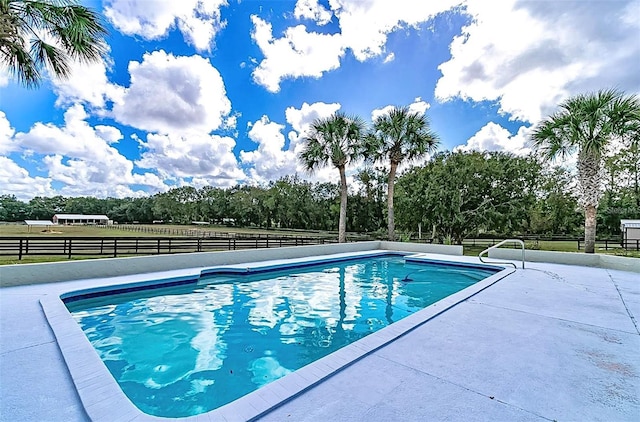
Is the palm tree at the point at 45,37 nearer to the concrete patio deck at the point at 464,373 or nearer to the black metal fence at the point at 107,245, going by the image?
the concrete patio deck at the point at 464,373

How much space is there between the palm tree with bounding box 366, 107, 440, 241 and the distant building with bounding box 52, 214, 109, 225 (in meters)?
42.4

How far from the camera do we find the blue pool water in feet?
10.5

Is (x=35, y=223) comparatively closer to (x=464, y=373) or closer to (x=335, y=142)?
(x=335, y=142)

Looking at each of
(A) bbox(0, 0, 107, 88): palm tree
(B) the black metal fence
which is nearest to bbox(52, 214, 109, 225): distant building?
(B) the black metal fence

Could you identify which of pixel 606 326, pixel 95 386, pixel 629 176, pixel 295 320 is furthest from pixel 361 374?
pixel 629 176

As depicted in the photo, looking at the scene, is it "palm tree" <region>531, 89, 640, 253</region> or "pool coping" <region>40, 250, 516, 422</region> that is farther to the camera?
"palm tree" <region>531, 89, 640, 253</region>

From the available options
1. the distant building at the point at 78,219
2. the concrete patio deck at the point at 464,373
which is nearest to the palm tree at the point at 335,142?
the concrete patio deck at the point at 464,373

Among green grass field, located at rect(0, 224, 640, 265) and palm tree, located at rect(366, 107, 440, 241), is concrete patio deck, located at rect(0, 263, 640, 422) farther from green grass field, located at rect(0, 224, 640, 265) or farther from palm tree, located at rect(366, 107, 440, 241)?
palm tree, located at rect(366, 107, 440, 241)

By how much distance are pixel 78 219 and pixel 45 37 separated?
4672 centimetres

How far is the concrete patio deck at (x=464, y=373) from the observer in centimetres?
211

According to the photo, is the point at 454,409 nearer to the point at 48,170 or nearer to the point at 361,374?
the point at 361,374

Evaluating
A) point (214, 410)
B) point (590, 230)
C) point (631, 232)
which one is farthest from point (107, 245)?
point (631, 232)

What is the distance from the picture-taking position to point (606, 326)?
389 cm

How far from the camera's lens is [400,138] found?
14.1 metres
